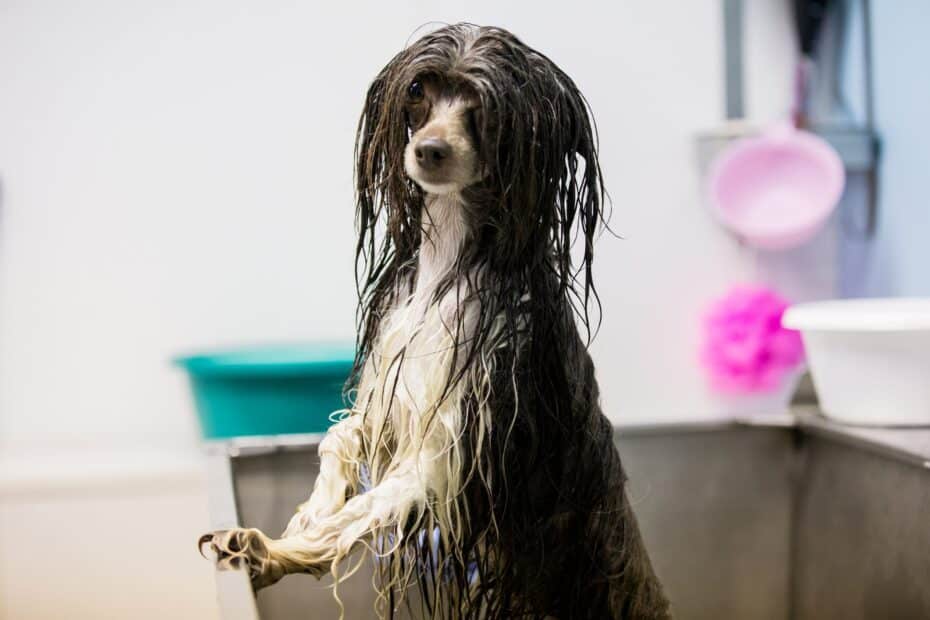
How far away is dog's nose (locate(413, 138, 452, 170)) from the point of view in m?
0.54

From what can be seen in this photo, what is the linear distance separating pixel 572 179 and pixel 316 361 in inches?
16.1

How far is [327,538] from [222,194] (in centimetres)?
51

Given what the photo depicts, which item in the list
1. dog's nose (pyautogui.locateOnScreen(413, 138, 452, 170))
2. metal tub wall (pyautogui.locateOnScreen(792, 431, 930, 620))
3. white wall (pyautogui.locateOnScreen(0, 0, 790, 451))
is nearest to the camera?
dog's nose (pyautogui.locateOnScreen(413, 138, 452, 170))

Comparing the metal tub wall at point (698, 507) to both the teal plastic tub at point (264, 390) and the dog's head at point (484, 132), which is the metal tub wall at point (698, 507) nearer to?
the teal plastic tub at point (264, 390)

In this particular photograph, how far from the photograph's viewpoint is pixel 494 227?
1.97 ft

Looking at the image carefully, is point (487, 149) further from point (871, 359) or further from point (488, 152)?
point (871, 359)

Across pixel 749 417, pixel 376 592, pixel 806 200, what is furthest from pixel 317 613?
pixel 806 200

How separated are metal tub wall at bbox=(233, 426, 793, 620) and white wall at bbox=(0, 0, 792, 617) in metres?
0.06

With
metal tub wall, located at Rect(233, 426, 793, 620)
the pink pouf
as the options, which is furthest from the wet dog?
the pink pouf

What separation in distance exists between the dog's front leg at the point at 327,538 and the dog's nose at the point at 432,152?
225 mm

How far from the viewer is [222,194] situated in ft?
3.11

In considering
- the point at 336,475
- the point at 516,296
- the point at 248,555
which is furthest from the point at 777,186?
the point at 248,555

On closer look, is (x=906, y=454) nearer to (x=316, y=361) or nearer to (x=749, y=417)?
(x=749, y=417)

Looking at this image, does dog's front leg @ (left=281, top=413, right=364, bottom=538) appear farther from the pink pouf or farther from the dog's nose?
the pink pouf
